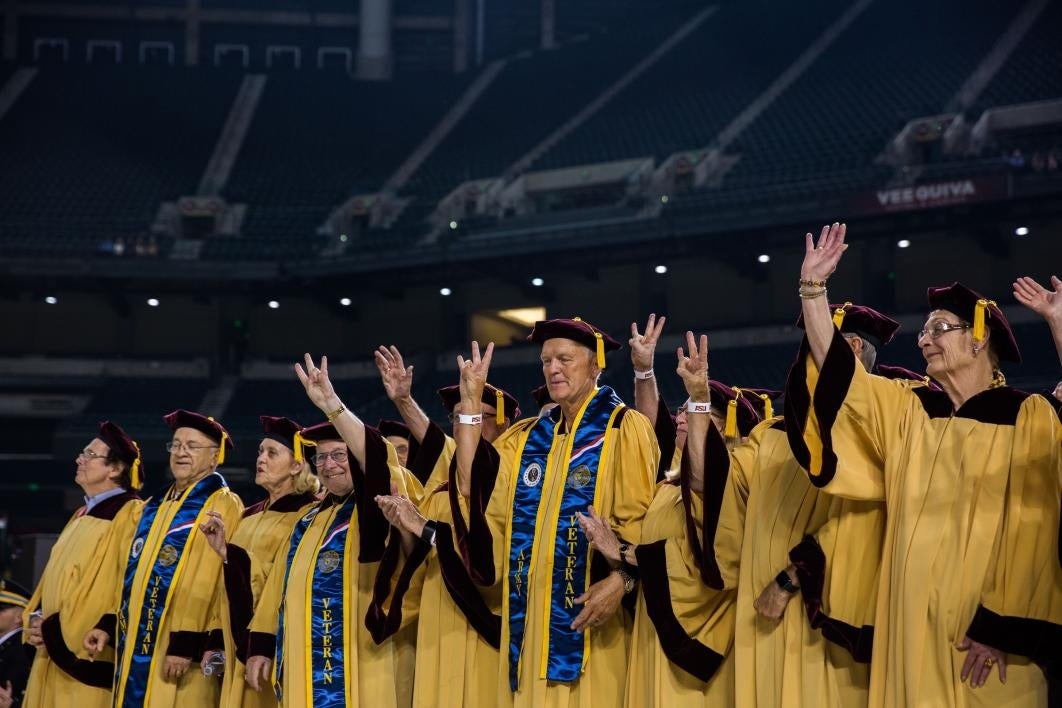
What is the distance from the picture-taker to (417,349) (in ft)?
87.1

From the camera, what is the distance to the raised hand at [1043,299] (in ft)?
13.2

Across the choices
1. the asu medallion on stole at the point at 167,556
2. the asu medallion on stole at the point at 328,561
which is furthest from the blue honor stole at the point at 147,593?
the asu medallion on stole at the point at 328,561

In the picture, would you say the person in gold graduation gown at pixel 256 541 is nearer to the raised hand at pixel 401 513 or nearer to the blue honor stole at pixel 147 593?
the blue honor stole at pixel 147 593

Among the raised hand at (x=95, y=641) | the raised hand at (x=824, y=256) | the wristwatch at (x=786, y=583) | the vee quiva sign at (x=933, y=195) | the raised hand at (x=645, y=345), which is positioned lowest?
the raised hand at (x=95, y=641)

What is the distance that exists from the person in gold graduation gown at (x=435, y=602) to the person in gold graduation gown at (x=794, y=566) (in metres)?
1.19

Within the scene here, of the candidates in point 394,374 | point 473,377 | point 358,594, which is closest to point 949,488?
point 473,377

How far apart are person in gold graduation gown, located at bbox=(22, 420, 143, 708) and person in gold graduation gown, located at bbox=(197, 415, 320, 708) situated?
73 cm

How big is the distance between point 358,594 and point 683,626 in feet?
5.82

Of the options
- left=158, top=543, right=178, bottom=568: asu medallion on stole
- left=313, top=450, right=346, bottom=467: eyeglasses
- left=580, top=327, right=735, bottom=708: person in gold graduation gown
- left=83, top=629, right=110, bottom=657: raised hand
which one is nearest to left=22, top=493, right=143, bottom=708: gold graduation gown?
left=83, top=629, right=110, bottom=657: raised hand

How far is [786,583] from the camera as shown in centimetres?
450

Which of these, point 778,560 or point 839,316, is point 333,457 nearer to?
point 778,560

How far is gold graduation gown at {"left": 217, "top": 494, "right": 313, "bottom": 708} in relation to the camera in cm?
633

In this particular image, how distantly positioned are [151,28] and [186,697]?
94.2 feet

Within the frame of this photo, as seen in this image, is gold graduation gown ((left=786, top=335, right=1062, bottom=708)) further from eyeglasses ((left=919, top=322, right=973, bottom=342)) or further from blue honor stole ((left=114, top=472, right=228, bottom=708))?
blue honor stole ((left=114, top=472, right=228, bottom=708))
